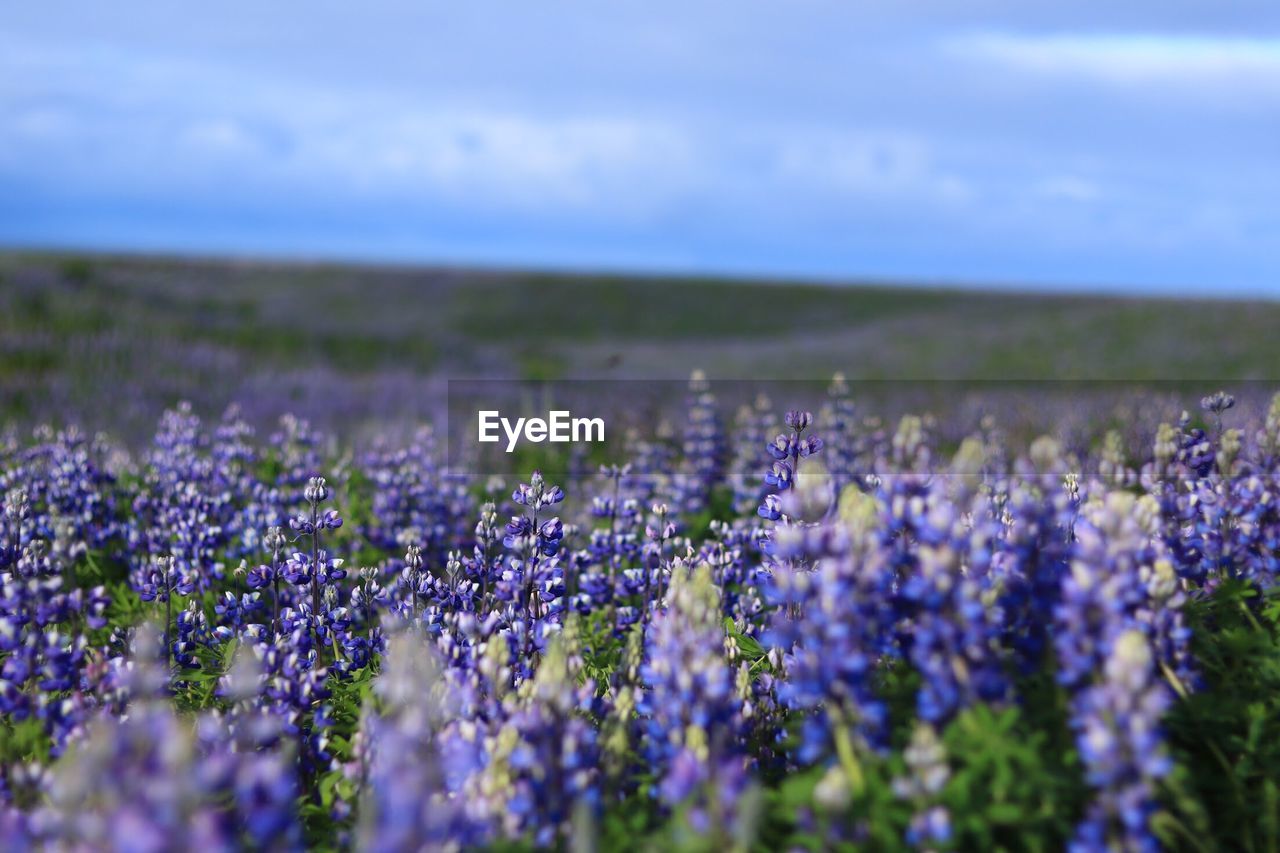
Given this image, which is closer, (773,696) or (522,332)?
(773,696)

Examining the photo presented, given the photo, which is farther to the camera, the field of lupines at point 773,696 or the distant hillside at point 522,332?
the distant hillside at point 522,332

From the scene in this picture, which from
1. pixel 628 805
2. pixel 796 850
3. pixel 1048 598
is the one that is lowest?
pixel 628 805

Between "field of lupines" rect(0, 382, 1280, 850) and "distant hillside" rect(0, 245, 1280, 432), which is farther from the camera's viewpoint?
"distant hillside" rect(0, 245, 1280, 432)

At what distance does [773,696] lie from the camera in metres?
3.69

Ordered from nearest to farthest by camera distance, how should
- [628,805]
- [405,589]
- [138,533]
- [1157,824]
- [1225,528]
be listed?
[1157,824], [628,805], [1225,528], [405,589], [138,533]

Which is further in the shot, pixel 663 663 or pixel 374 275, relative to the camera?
pixel 374 275

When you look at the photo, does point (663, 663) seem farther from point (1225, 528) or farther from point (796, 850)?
point (1225, 528)

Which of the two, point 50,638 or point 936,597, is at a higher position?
point 936,597

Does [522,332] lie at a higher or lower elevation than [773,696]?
higher

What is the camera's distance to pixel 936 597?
7.97ft

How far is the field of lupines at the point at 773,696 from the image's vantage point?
7.48ft

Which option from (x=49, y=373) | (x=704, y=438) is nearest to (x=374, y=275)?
(x=49, y=373)

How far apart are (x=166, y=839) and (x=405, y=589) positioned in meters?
2.57

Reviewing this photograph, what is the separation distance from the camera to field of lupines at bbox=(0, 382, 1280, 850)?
7.48ft
